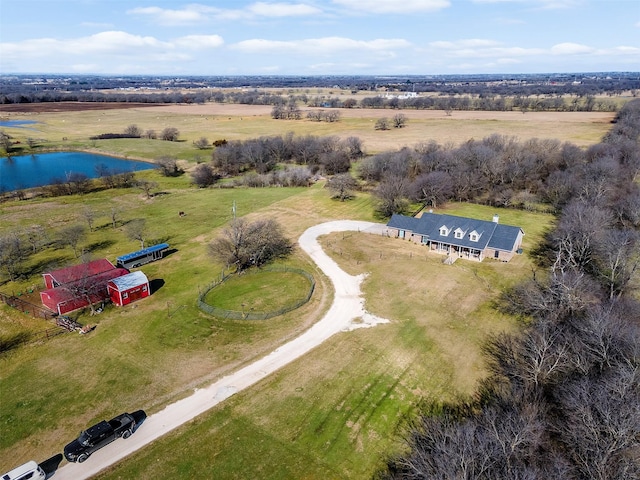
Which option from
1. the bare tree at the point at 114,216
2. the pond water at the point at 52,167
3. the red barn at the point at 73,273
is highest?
the pond water at the point at 52,167

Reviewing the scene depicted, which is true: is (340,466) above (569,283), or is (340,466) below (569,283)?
below

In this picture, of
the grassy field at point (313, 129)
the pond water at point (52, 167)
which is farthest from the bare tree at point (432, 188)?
the pond water at point (52, 167)

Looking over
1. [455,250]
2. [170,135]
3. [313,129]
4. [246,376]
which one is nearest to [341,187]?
[455,250]

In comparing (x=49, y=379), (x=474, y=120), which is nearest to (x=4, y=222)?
(x=49, y=379)

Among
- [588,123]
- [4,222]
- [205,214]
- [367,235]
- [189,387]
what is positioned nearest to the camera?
[189,387]

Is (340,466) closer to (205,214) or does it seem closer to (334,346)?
(334,346)

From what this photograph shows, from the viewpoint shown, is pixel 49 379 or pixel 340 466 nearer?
pixel 340 466

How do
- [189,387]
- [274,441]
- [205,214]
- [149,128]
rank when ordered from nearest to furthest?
1. [274,441]
2. [189,387]
3. [205,214]
4. [149,128]

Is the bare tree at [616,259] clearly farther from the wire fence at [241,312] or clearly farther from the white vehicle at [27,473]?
the white vehicle at [27,473]
